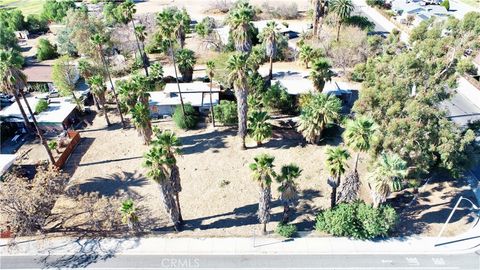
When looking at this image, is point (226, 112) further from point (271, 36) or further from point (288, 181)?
point (288, 181)

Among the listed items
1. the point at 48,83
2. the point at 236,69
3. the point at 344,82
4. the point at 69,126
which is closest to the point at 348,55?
the point at 344,82

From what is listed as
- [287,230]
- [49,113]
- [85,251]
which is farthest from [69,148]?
[287,230]

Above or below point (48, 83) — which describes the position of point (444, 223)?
below

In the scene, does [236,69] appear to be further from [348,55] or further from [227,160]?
[348,55]

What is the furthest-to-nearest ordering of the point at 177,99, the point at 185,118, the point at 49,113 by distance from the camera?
1. the point at 177,99
2. the point at 49,113
3. the point at 185,118

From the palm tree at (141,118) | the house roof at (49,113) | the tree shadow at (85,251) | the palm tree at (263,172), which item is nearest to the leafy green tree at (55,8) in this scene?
the house roof at (49,113)

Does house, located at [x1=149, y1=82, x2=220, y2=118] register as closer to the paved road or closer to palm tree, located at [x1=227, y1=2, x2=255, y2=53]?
palm tree, located at [x1=227, y1=2, x2=255, y2=53]

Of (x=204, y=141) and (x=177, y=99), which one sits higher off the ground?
(x=177, y=99)

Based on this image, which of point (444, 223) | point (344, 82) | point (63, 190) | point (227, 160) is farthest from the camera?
point (344, 82)

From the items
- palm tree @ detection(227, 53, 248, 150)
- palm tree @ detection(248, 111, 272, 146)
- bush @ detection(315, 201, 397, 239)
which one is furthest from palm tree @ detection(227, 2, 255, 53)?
bush @ detection(315, 201, 397, 239)
